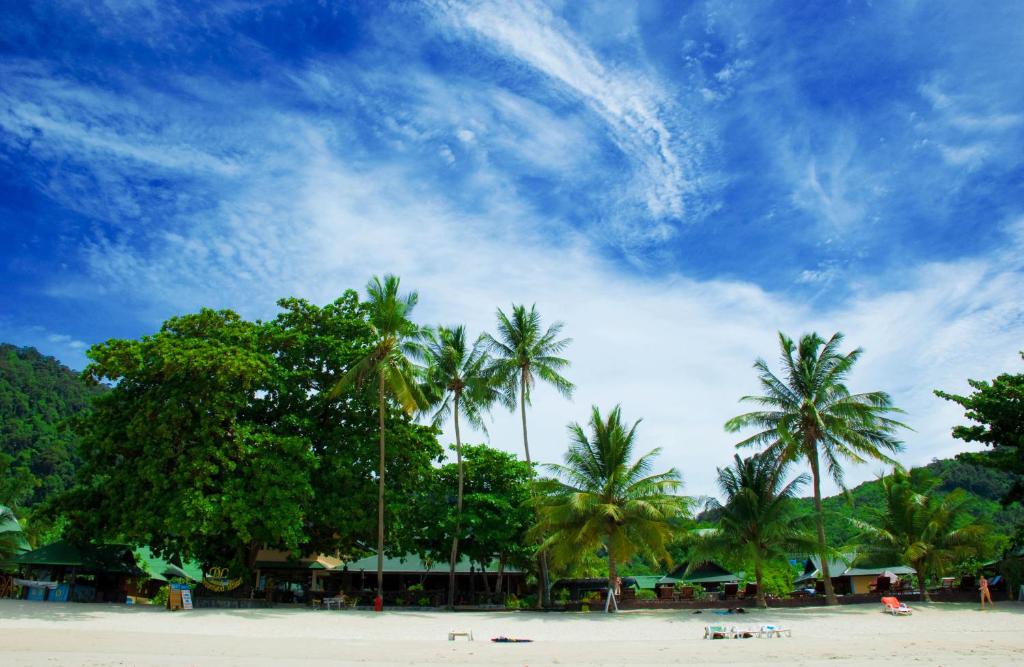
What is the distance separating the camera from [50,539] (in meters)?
37.7

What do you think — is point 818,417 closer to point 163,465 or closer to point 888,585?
point 888,585

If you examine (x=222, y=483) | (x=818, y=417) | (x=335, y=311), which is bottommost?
(x=222, y=483)

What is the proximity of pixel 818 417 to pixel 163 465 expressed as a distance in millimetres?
22541

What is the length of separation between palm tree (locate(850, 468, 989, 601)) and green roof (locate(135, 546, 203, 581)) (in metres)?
26.3

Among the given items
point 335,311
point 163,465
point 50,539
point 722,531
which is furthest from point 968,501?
point 50,539

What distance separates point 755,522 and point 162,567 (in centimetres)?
2577

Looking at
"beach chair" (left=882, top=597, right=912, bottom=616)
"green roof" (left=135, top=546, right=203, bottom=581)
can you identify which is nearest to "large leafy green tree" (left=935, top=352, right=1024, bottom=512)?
"beach chair" (left=882, top=597, right=912, bottom=616)

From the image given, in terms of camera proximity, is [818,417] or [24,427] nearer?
[818,417]

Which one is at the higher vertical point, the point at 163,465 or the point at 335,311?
the point at 335,311

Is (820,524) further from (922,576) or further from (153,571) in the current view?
(153,571)

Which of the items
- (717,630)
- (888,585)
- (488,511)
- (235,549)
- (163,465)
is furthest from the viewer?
(888,585)

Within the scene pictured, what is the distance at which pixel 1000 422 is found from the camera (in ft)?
78.5

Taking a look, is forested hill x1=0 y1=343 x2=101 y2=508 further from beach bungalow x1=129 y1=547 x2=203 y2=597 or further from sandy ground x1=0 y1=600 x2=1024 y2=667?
sandy ground x1=0 y1=600 x2=1024 y2=667

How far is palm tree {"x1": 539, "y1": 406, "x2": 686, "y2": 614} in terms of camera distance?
22500 mm
